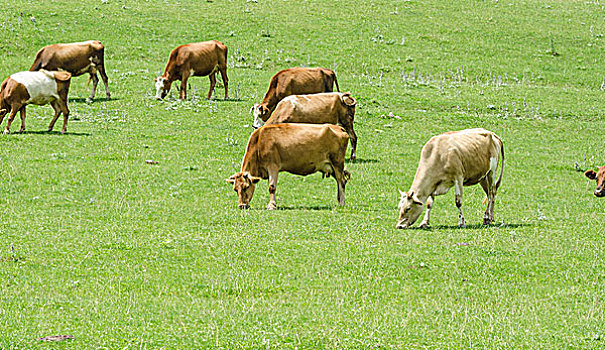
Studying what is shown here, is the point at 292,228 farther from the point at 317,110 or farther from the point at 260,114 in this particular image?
the point at 260,114

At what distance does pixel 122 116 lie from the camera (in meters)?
29.4

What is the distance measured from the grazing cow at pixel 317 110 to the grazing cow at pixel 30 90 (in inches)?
261

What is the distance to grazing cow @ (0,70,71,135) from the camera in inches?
990

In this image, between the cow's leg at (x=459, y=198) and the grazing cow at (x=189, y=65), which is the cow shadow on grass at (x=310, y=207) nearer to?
the cow's leg at (x=459, y=198)

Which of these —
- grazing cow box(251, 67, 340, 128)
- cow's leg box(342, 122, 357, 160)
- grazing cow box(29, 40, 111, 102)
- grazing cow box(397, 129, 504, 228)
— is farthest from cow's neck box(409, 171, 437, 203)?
grazing cow box(29, 40, 111, 102)

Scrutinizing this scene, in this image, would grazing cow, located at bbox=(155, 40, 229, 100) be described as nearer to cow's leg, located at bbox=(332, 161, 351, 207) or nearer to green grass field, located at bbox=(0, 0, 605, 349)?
green grass field, located at bbox=(0, 0, 605, 349)

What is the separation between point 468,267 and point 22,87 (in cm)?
1626

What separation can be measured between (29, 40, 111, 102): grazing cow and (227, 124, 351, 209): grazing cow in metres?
14.6

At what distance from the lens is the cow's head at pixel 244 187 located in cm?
1847

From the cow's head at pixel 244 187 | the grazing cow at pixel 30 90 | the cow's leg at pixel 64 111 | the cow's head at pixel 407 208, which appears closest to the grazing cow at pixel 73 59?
the cow's leg at pixel 64 111

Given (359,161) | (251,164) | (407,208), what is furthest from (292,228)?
(359,161)

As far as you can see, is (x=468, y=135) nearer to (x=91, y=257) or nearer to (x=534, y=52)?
(x=91, y=257)

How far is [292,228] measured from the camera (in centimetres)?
1623

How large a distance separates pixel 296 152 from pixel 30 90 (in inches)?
393
